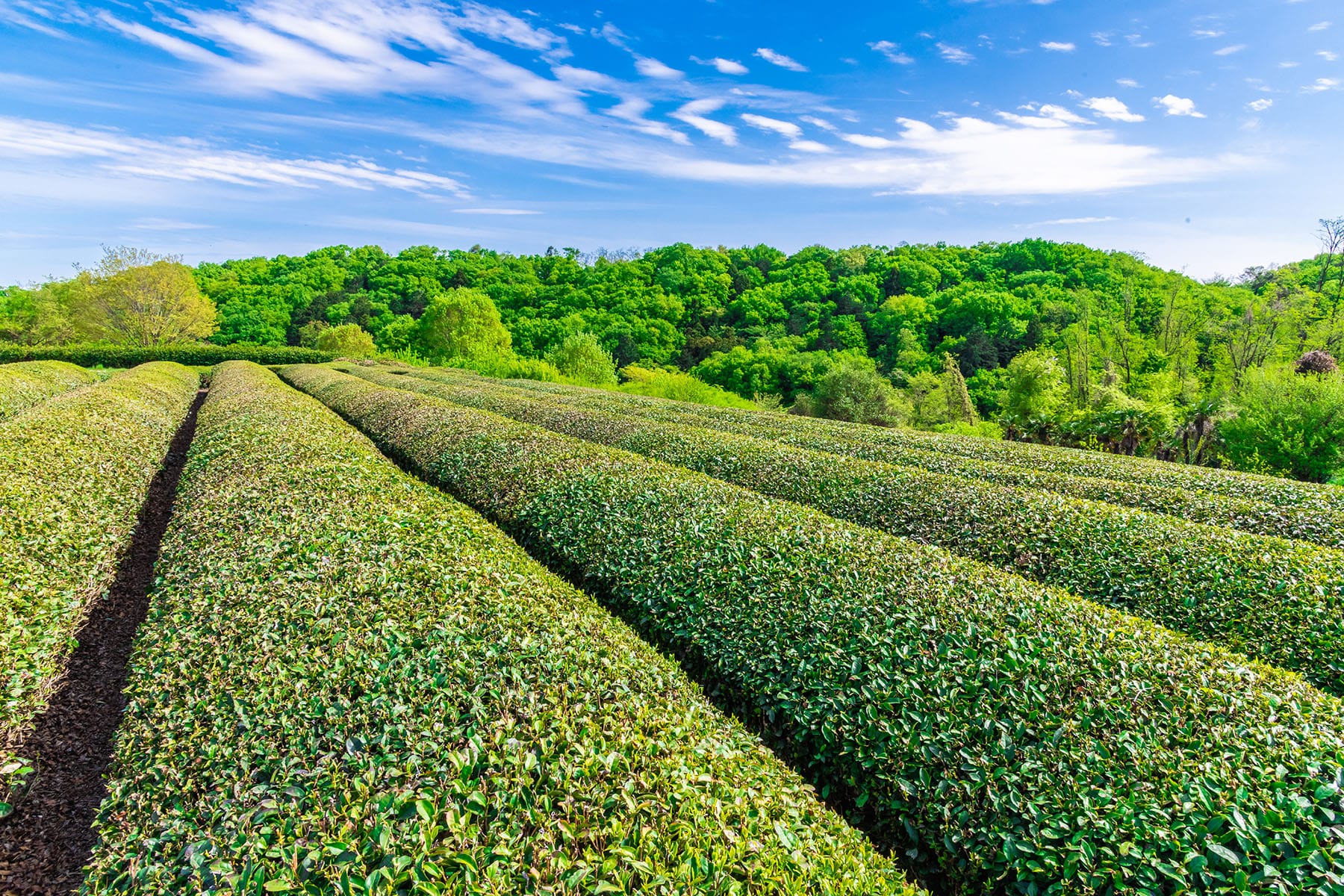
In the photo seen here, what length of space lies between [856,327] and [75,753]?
64.3 m

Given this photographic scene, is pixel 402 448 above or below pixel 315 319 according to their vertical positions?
below

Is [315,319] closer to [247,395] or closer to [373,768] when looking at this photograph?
[247,395]

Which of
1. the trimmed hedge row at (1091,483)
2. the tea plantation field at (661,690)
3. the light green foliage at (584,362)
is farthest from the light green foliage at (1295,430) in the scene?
the light green foliage at (584,362)

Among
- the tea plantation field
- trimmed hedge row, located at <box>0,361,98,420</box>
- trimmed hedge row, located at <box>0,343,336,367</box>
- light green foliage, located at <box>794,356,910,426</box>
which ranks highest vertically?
trimmed hedge row, located at <box>0,343,336,367</box>

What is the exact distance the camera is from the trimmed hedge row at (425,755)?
2525 millimetres

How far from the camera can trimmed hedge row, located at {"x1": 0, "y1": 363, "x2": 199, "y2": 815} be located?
15.7 feet

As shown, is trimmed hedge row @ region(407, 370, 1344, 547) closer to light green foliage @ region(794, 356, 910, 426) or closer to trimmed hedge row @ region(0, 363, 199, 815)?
trimmed hedge row @ region(0, 363, 199, 815)

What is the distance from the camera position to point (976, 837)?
3.27 meters

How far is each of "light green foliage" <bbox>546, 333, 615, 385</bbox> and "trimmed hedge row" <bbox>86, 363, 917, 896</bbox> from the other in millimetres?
37327

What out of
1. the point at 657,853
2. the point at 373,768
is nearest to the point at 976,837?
the point at 657,853

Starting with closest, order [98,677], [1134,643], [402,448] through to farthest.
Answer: [1134,643] → [98,677] → [402,448]

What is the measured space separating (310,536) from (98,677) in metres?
2.09

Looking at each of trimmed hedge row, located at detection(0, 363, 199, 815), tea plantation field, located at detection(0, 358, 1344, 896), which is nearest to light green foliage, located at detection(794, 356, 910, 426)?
tea plantation field, located at detection(0, 358, 1344, 896)

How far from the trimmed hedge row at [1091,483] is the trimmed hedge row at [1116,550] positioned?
4.90ft
